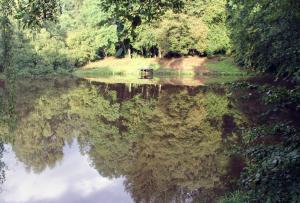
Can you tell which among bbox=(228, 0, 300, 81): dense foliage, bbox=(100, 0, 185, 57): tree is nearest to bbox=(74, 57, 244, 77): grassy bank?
bbox=(228, 0, 300, 81): dense foliage

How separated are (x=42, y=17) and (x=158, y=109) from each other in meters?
26.5

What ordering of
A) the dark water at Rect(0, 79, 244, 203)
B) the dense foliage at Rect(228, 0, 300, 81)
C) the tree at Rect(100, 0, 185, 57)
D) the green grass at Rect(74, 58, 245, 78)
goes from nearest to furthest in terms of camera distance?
1. the tree at Rect(100, 0, 185, 57)
2. the dense foliage at Rect(228, 0, 300, 81)
3. the dark water at Rect(0, 79, 244, 203)
4. the green grass at Rect(74, 58, 245, 78)

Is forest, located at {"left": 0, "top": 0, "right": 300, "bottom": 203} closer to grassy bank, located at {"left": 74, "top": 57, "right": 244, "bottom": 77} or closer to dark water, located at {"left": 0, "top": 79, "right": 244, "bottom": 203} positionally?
dark water, located at {"left": 0, "top": 79, "right": 244, "bottom": 203}

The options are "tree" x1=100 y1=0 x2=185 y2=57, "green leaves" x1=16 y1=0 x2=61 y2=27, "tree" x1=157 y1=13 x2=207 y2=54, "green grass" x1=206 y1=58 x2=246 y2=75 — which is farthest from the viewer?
"tree" x1=157 y1=13 x2=207 y2=54

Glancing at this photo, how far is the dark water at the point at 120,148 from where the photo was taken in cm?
1595

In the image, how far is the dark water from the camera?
1595cm

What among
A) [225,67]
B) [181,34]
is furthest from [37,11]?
[181,34]

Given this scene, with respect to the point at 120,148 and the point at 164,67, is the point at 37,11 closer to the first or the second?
the point at 120,148

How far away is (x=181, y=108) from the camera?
33000 millimetres

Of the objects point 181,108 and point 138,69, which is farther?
point 138,69

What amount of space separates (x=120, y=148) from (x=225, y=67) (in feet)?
127

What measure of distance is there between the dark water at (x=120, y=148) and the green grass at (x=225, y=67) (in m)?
16.6

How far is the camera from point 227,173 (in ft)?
53.0

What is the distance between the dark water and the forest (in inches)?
3.6
